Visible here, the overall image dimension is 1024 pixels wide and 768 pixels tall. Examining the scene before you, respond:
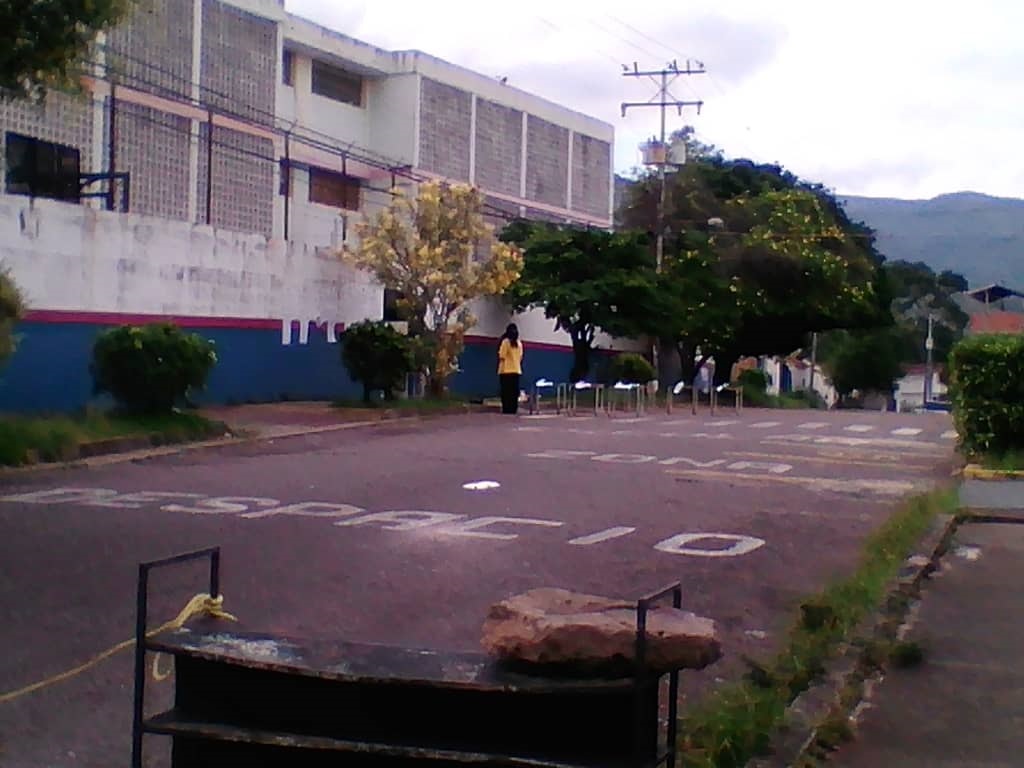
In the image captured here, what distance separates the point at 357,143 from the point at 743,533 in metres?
30.7

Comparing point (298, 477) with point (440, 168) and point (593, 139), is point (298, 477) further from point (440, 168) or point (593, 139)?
point (593, 139)

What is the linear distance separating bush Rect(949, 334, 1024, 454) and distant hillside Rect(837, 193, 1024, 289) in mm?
71353

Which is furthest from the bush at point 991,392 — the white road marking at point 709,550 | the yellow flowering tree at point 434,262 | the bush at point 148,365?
the yellow flowering tree at point 434,262

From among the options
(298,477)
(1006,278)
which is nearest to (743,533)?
(298,477)

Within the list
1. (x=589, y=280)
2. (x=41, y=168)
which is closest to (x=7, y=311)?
(x=41, y=168)

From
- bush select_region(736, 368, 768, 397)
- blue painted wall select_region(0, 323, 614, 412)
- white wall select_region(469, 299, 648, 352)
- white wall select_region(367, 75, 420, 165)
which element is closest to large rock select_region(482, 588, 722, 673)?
blue painted wall select_region(0, 323, 614, 412)

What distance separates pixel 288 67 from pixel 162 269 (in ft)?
53.1

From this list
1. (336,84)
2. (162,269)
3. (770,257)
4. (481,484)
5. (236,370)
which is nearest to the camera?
(481,484)

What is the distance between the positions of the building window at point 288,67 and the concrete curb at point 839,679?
2990 cm

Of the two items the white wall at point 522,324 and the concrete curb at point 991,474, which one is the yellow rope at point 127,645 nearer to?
→ the concrete curb at point 991,474

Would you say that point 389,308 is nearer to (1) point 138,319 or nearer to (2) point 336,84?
(1) point 138,319

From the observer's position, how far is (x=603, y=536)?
11.5m

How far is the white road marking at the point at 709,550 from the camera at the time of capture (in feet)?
35.6

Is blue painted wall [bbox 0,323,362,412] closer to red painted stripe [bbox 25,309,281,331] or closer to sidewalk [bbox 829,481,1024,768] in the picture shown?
red painted stripe [bbox 25,309,281,331]
